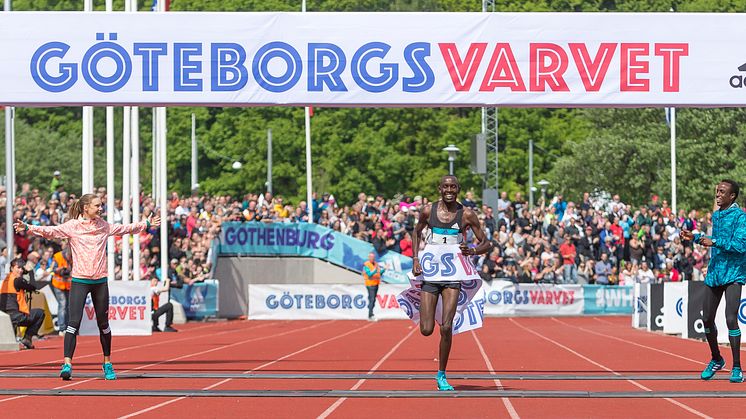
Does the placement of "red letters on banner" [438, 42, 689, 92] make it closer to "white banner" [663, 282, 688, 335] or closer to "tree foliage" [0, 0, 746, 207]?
"white banner" [663, 282, 688, 335]

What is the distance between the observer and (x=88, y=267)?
1555 centimetres

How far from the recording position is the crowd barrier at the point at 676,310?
2416 cm

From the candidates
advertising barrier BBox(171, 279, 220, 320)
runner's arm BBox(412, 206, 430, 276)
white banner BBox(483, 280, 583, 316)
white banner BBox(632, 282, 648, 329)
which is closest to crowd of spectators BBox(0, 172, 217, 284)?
advertising barrier BBox(171, 279, 220, 320)

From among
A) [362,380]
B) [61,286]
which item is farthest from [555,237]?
[362,380]

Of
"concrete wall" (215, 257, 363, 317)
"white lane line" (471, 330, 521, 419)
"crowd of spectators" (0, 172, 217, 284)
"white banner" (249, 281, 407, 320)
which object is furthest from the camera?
"concrete wall" (215, 257, 363, 317)

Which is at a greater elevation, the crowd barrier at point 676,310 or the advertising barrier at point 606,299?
the crowd barrier at point 676,310

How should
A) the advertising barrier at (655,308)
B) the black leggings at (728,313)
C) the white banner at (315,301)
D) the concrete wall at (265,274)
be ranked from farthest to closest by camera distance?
the concrete wall at (265,274), the white banner at (315,301), the advertising barrier at (655,308), the black leggings at (728,313)

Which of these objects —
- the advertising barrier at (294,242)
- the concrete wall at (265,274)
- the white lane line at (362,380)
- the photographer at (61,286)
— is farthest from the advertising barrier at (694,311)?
the concrete wall at (265,274)

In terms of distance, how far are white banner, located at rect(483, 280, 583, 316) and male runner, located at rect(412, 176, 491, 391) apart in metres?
26.1

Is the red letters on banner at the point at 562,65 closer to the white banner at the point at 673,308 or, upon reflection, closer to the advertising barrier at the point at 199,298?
the white banner at the point at 673,308

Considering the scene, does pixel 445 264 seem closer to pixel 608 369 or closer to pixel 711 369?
pixel 711 369

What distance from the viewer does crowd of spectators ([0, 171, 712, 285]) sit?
4019cm

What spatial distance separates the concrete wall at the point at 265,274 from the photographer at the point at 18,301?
1818 centimetres

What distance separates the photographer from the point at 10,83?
17828mm
